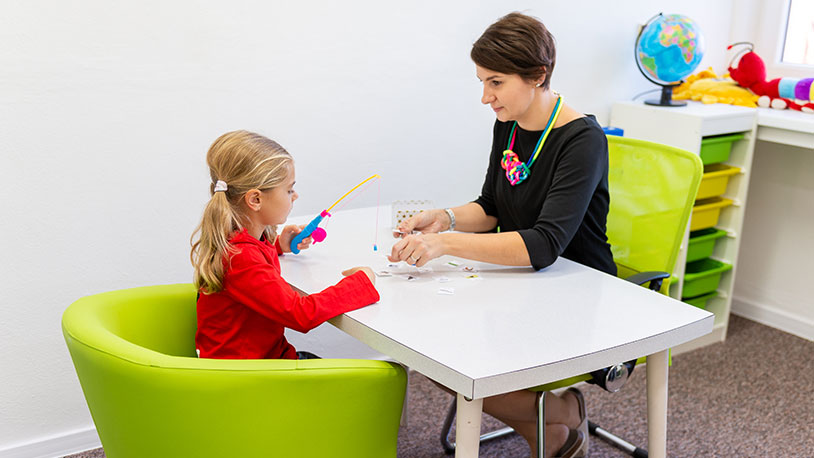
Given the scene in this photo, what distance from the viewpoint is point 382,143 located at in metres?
2.65

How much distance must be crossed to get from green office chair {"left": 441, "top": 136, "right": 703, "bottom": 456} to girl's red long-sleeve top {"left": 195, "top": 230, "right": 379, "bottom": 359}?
24.1 inches

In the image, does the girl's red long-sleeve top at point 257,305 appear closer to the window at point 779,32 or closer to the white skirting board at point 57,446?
the white skirting board at point 57,446

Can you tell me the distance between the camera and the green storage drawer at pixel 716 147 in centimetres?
288

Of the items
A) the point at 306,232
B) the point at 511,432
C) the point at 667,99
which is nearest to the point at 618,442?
the point at 511,432

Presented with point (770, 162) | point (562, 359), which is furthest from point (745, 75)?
point (562, 359)

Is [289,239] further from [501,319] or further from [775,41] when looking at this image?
[775,41]

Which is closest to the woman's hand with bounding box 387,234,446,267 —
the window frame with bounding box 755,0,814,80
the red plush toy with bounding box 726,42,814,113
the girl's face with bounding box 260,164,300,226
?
the girl's face with bounding box 260,164,300,226

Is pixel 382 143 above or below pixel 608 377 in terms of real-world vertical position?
above

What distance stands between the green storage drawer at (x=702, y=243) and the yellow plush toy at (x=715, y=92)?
506 millimetres

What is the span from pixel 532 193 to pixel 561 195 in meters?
0.15

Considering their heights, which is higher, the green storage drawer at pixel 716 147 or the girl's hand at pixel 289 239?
the green storage drawer at pixel 716 147

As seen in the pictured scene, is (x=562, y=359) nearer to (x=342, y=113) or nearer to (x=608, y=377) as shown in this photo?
(x=608, y=377)

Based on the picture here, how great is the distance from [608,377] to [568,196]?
41 centimetres

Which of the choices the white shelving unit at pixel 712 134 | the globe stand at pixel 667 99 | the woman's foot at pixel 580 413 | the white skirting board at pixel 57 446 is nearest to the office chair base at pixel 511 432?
the woman's foot at pixel 580 413
